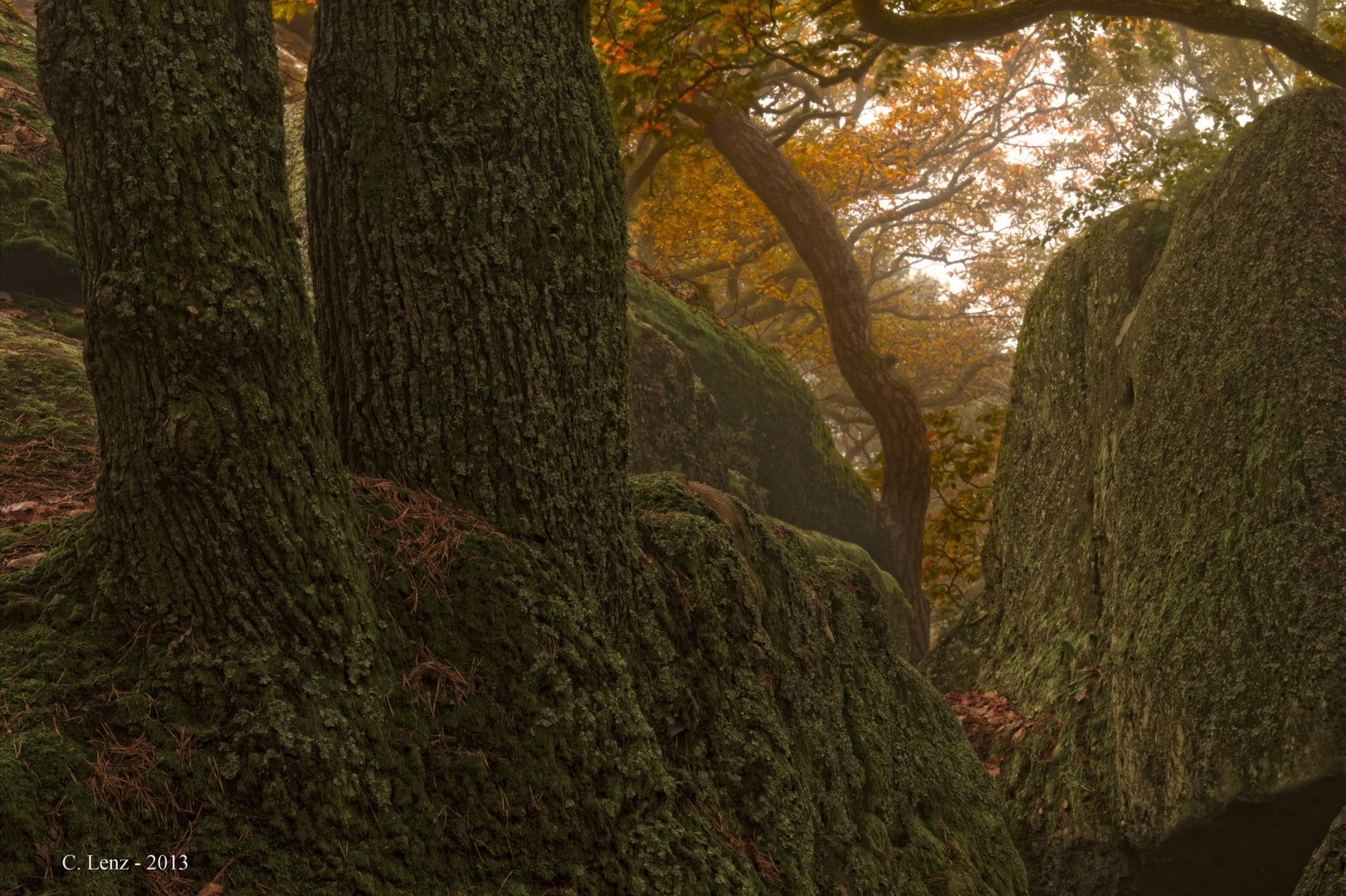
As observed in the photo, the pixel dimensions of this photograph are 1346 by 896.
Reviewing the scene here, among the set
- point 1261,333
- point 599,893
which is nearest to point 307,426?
point 599,893

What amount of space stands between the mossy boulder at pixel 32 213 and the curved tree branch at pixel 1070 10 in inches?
271

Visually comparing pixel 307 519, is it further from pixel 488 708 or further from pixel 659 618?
pixel 659 618

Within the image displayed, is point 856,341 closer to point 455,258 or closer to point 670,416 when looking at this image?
point 670,416

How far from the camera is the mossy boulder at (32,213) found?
233 inches

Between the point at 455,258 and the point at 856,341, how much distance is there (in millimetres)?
9775

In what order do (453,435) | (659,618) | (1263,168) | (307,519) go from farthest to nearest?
(1263,168)
(659,618)
(453,435)
(307,519)

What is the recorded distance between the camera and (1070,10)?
8484 mm

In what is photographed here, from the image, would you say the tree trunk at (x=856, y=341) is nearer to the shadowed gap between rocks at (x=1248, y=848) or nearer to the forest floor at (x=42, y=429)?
the shadowed gap between rocks at (x=1248, y=848)

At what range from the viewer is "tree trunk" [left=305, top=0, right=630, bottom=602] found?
9.94 ft

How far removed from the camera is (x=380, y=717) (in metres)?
2.49

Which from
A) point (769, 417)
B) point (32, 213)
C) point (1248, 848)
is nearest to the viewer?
point (1248, 848)

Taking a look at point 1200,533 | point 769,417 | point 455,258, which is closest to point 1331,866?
point 1200,533

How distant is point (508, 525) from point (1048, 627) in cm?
612

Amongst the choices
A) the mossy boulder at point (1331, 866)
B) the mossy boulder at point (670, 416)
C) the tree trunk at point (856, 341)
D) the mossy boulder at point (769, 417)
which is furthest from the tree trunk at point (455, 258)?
the tree trunk at point (856, 341)
